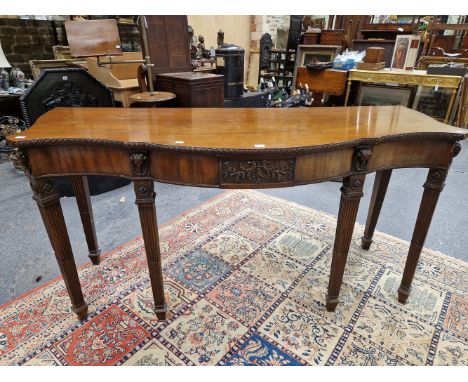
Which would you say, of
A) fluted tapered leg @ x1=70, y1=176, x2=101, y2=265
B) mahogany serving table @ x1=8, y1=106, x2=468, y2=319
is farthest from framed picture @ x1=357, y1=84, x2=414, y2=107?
fluted tapered leg @ x1=70, y1=176, x2=101, y2=265

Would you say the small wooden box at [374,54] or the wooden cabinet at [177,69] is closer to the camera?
the wooden cabinet at [177,69]

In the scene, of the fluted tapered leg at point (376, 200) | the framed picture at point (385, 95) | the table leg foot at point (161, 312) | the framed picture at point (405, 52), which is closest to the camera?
the table leg foot at point (161, 312)

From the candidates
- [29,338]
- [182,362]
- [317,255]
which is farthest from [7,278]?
[317,255]

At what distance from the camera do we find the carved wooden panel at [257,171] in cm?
113

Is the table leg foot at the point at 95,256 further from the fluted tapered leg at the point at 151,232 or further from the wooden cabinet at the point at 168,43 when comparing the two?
the wooden cabinet at the point at 168,43

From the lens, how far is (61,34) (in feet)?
16.0

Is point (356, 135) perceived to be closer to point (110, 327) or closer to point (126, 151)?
point (126, 151)

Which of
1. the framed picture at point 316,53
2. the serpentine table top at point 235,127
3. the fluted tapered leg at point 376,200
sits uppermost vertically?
the framed picture at point 316,53

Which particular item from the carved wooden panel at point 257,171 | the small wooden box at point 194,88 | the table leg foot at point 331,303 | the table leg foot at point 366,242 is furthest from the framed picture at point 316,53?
the carved wooden panel at point 257,171

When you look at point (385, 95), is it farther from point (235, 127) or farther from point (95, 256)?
point (95, 256)

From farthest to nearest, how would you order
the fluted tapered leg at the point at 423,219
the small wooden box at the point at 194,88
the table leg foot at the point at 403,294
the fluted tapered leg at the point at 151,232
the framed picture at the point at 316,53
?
1. the framed picture at the point at 316,53
2. the small wooden box at the point at 194,88
3. the table leg foot at the point at 403,294
4. the fluted tapered leg at the point at 423,219
5. the fluted tapered leg at the point at 151,232

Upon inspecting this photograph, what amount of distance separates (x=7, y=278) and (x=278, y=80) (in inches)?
237

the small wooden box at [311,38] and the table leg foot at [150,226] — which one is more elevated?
the small wooden box at [311,38]

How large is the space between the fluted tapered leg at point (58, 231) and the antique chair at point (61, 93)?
4.88ft
